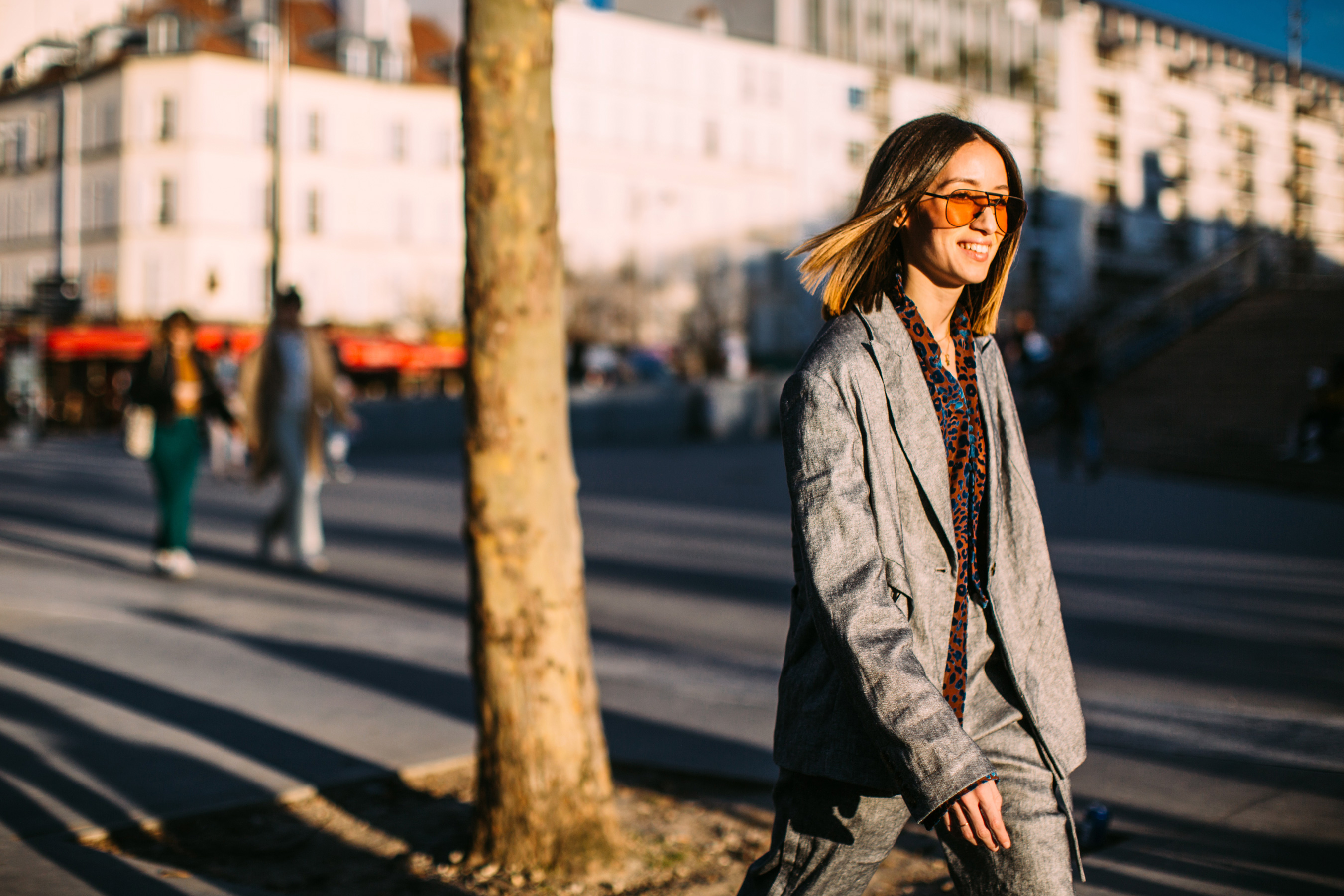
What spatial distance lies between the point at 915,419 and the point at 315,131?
57383mm

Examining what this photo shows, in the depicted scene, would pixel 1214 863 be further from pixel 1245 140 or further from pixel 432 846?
pixel 1245 140

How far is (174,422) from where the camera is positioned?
9039mm

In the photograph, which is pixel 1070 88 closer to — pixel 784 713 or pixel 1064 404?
pixel 1064 404

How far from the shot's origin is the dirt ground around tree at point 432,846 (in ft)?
12.2

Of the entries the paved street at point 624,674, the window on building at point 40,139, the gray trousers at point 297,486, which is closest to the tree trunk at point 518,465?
the paved street at point 624,674

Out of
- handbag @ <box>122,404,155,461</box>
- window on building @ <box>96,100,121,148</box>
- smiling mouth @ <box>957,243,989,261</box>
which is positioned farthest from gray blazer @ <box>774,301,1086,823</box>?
window on building @ <box>96,100,121,148</box>

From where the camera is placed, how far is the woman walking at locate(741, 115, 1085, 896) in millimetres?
2016

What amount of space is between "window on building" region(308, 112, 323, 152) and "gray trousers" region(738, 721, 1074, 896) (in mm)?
56999

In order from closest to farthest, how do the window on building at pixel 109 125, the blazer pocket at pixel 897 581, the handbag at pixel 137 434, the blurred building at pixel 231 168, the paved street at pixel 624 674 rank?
the blazer pocket at pixel 897 581, the paved street at pixel 624 674, the handbag at pixel 137 434, the blurred building at pixel 231 168, the window on building at pixel 109 125

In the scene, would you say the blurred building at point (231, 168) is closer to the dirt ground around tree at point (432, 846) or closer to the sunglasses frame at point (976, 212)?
the dirt ground around tree at point (432, 846)

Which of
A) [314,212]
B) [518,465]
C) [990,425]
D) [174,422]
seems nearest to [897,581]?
[990,425]

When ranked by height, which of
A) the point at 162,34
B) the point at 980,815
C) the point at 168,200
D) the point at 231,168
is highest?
the point at 162,34

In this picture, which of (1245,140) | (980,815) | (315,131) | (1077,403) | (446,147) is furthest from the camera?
(1245,140)

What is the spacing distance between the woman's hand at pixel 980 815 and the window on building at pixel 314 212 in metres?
56.9
